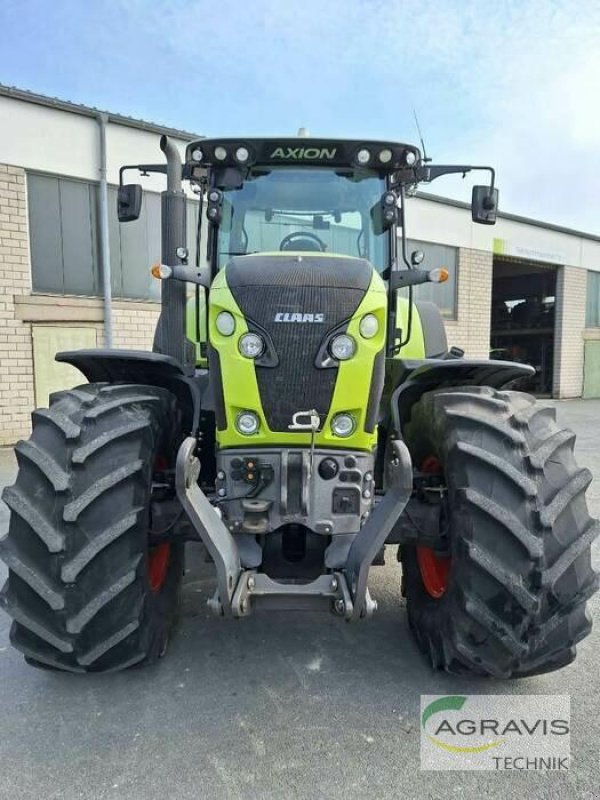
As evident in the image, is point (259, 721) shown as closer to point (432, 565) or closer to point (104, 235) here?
point (432, 565)

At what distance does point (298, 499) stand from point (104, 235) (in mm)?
7938

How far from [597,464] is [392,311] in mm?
6251

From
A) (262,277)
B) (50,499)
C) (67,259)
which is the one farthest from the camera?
(67,259)

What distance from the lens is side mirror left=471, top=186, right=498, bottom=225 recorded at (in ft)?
11.4

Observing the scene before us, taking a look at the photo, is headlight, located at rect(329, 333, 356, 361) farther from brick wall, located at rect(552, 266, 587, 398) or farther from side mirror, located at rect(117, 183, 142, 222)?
brick wall, located at rect(552, 266, 587, 398)

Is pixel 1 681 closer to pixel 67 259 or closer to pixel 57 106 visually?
pixel 67 259

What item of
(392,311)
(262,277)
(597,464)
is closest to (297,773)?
(262,277)

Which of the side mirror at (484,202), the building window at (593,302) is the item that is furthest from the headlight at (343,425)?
the building window at (593,302)

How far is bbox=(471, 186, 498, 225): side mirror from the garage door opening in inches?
667

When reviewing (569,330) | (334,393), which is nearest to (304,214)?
(334,393)

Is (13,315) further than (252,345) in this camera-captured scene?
Yes

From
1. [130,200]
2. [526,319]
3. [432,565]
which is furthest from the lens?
→ [526,319]

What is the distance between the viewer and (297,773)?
6.90ft

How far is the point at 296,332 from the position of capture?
2.45m
